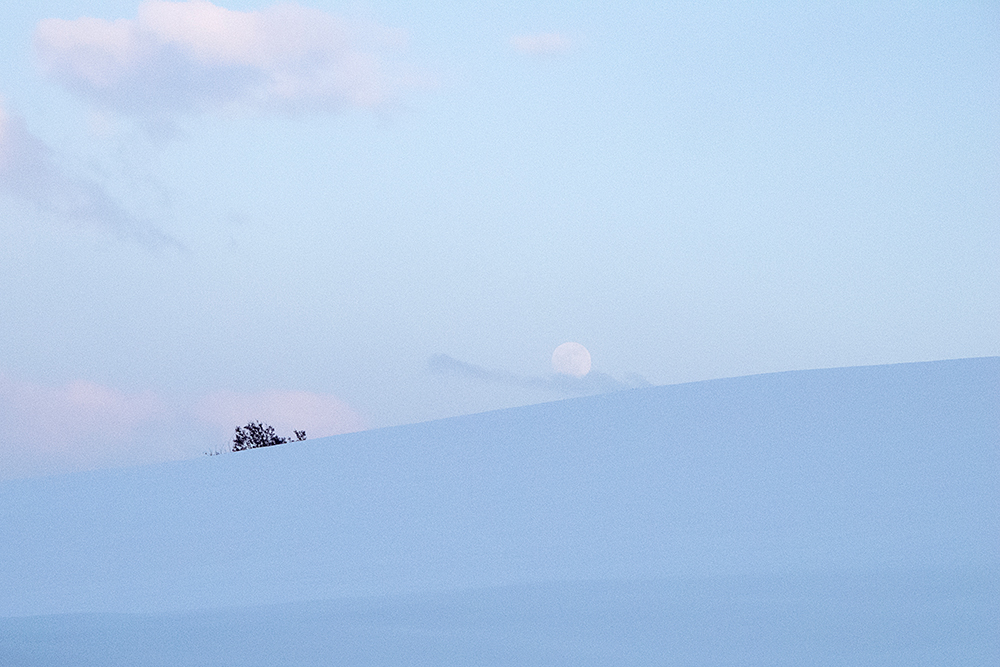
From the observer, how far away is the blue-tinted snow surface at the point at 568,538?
9.55 meters

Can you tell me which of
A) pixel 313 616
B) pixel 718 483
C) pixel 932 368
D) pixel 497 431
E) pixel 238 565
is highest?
pixel 932 368

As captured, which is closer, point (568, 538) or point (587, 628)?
point (587, 628)

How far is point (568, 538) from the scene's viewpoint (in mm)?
12562

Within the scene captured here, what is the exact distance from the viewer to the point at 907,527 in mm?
11750

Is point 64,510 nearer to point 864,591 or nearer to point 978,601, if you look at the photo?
point 864,591

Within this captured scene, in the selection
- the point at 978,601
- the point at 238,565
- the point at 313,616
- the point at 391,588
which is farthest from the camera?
the point at 238,565

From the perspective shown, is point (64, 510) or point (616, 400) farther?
point (616, 400)

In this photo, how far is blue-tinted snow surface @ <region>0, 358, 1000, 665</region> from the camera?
9.55 m

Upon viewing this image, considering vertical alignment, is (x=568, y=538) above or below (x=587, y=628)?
above

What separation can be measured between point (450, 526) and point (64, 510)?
674cm

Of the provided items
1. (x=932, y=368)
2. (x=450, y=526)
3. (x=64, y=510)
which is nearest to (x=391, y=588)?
(x=450, y=526)

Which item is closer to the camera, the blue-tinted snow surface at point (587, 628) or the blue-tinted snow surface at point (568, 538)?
the blue-tinted snow surface at point (587, 628)

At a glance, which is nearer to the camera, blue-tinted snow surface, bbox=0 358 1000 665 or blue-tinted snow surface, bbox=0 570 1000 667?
blue-tinted snow surface, bbox=0 570 1000 667

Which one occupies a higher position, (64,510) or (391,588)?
(64,510)
